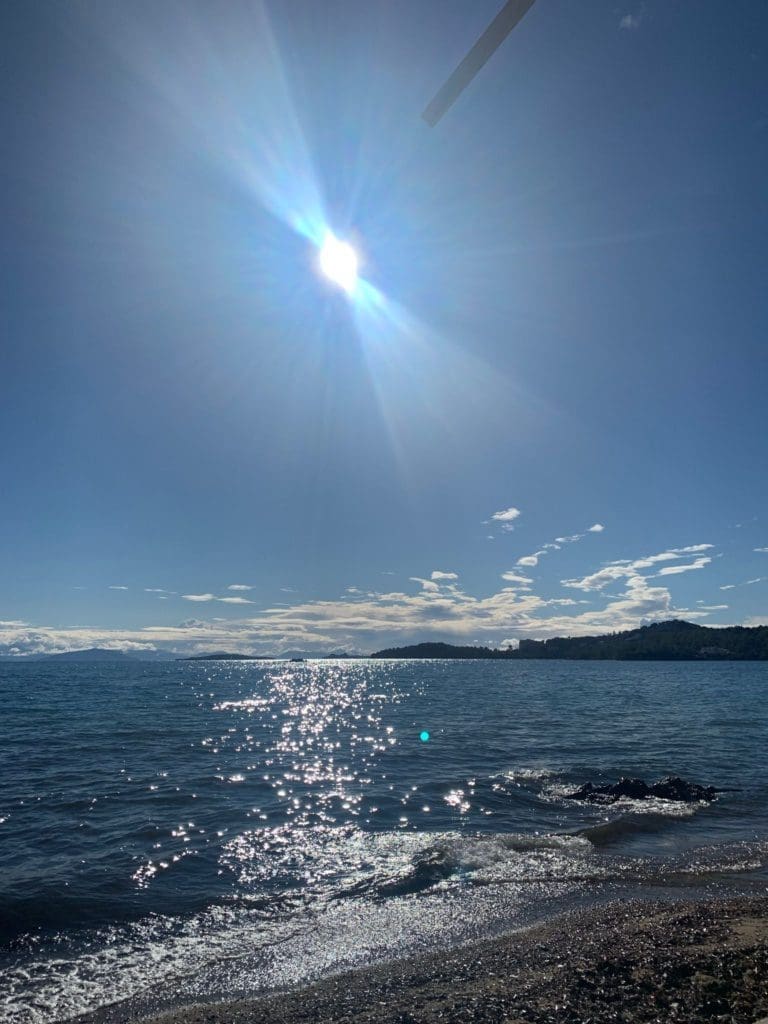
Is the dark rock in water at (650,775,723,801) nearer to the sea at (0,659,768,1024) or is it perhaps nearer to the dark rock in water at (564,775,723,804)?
the dark rock in water at (564,775,723,804)

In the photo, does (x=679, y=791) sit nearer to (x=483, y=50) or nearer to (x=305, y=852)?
(x=305, y=852)

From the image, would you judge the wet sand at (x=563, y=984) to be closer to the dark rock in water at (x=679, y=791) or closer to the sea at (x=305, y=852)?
the sea at (x=305, y=852)

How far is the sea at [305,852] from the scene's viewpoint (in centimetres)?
1033

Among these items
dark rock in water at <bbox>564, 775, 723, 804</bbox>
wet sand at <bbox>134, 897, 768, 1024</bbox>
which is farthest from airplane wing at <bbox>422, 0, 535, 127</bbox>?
dark rock in water at <bbox>564, 775, 723, 804</bbox>

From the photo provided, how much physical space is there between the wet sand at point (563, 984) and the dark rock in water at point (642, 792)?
1235 centimetres

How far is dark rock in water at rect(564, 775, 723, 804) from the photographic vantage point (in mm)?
22250

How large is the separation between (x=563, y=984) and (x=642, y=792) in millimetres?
17211

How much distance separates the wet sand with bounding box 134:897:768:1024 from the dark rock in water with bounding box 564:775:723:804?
12352mm

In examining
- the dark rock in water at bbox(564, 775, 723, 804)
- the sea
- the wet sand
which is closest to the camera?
the wet sand

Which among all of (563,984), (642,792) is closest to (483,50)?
(563,984)

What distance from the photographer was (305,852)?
16.4 m

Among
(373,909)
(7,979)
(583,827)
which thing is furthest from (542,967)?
(583,827)

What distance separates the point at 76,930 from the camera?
1172 centimetres

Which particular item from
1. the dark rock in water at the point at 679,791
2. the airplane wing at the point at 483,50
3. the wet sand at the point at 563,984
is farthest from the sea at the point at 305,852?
the airplane wing at the point at 483,50
